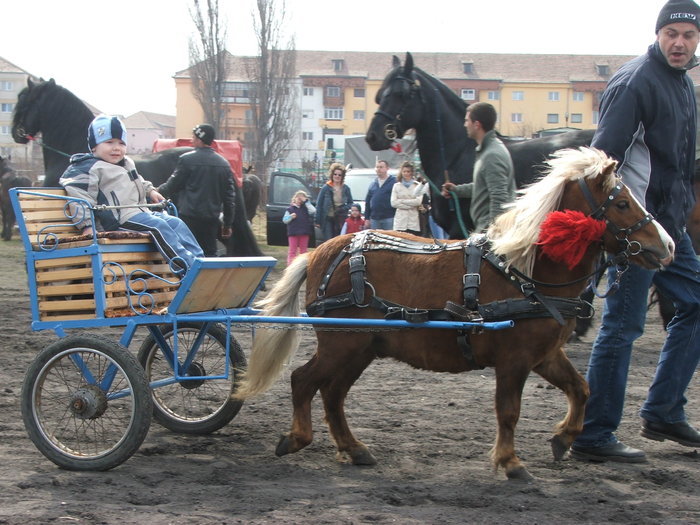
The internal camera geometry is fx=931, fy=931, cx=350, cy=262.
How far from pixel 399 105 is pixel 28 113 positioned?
472 centimetres

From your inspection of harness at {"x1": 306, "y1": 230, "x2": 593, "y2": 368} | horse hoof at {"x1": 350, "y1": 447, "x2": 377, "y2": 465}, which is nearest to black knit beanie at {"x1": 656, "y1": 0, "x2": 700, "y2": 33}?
harness at {"x1": 306, "y1": 230, "x2": 593, "y2": 368}

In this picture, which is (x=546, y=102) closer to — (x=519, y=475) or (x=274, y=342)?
(x=274, y=342)

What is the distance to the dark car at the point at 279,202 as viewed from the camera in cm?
1950

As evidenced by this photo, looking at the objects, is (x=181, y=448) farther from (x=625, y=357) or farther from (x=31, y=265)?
(x=625, y=357)

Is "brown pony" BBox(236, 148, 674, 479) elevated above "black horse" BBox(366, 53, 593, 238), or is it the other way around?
"black horse" BBox(366, 53, 593, 238)

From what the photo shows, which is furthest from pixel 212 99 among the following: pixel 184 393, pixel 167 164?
pixel 184 393

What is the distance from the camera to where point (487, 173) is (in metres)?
6.95

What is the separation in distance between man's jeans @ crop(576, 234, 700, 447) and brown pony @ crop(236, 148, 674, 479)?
0.19 meters

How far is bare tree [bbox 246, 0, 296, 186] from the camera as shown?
45.6 meters

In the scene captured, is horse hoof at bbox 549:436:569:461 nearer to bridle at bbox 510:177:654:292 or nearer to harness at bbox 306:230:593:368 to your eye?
harness at bbox 306:230:593:368

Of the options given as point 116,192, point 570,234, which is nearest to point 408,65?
point 116,192

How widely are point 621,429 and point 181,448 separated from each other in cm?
258

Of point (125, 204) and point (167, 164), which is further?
point (167, 164)

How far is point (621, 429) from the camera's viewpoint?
5.55 meters
